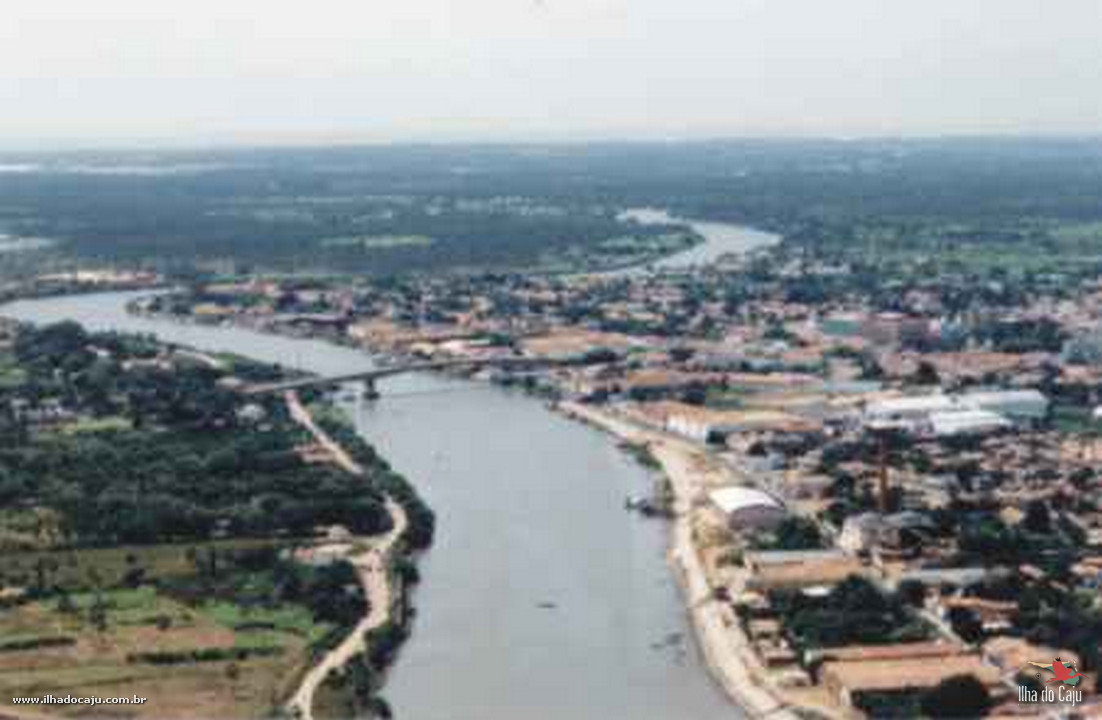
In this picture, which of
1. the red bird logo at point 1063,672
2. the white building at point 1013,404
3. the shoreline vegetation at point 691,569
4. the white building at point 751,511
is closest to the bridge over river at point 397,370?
the shoreline vegetation at point 691,569

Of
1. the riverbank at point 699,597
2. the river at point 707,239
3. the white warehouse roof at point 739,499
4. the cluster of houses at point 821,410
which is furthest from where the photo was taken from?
the river at point 707,239

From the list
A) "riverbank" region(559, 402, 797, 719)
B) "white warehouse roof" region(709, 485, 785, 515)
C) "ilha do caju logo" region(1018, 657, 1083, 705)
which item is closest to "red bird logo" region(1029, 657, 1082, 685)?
"ilha do caju logo" region(1018, 657, 1083, 705)

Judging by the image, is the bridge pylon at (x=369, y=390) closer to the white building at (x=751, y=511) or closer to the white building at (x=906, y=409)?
the white building at (x=906, y=409)

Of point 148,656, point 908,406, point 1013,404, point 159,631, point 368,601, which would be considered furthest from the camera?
point 1013,404

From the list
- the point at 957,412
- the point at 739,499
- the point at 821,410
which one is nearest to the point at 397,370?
Result: the point at 821,410

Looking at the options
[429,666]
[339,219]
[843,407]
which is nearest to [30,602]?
[429,666]

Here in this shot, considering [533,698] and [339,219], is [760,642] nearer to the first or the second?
[533,698]

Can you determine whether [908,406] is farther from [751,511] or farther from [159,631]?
[159,631]
